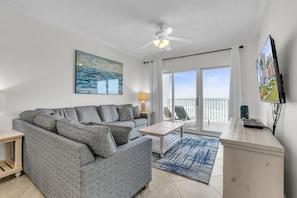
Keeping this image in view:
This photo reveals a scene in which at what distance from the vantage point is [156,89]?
15.4 feet

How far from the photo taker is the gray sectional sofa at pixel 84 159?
1.06 metres

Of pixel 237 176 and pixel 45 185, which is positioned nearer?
pixel 237 176

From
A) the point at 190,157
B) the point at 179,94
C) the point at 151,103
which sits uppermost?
the point at 179,94

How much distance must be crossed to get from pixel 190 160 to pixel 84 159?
1.88m

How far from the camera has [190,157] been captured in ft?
8.14

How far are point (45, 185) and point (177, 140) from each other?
8.30 ft

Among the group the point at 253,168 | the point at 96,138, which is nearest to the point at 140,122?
→ the point at 96,138

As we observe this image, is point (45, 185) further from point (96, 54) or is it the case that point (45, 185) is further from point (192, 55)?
point (192, 55)

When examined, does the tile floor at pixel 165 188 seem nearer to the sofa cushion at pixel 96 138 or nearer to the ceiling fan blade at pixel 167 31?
the sofa cushion at pixel 96 138

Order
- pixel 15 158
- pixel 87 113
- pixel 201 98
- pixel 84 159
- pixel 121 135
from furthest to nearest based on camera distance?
pixel 201 98 < pixel 87 113 < pixel 15 158 < pixel 121 135 < pixel 84 159

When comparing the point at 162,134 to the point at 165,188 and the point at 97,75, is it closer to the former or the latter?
the point at 165,188

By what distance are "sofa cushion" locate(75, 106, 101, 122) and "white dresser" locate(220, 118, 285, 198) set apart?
273cm

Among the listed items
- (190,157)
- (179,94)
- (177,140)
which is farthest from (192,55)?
(190,157)

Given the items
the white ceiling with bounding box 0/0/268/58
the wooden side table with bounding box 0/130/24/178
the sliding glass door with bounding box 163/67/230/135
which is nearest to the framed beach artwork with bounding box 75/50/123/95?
the white ceiling with bounding box 0/0/268/58
